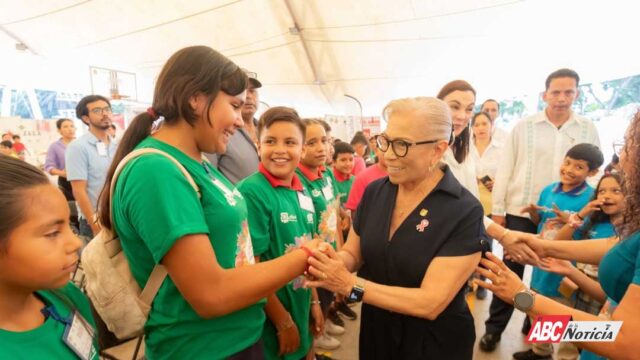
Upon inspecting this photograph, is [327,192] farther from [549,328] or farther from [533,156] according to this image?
[533,156]

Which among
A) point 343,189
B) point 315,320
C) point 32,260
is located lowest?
point 315,320

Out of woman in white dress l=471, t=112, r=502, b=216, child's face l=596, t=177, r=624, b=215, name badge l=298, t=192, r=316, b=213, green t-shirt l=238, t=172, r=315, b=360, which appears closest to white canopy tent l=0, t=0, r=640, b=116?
woman in white dress l=471, t=112, r=502, b=216

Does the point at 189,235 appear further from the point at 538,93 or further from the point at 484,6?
the point at 538,93

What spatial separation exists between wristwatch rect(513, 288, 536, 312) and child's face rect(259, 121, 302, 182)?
1.09 m

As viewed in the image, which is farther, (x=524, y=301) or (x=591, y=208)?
(x=591, y=208)

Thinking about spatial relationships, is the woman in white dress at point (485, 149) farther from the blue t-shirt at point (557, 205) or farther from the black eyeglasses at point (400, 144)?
the black eyeglasses at point (400, 144)

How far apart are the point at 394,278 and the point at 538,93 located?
17.9 ft

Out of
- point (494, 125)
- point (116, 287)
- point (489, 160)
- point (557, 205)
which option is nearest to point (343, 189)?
point (489, 160)

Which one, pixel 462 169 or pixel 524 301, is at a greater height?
pixel 462 169

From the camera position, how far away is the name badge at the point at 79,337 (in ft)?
2.68

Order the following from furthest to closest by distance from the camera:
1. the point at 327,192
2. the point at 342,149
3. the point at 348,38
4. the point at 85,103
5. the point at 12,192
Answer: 1. the point at 348,38
2. the point at 342,149
3. the point at 85,103
4. the point at 327,192
5. the point at 12,192

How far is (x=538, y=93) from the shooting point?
5309 mm

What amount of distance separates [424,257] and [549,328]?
16.5 inches

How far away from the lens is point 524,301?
1.10 meters
